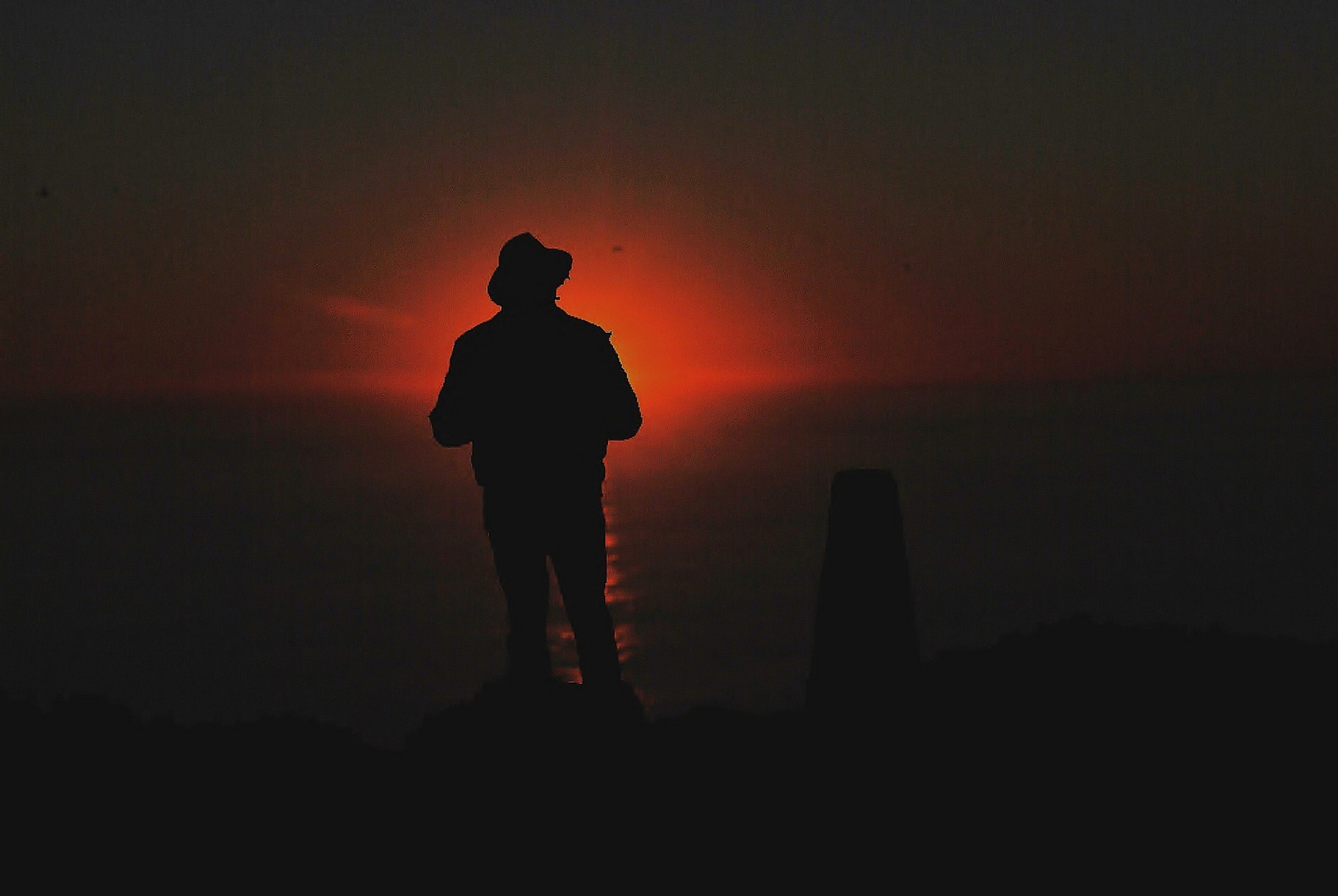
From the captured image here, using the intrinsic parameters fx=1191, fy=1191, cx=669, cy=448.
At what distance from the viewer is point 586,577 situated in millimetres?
7996

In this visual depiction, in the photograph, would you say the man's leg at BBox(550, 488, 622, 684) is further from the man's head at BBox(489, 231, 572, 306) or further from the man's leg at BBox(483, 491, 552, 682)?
the man's head at BBox(489, 231, 572, 306)

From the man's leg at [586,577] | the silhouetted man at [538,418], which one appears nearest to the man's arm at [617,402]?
the silhouetted man at [538,418]

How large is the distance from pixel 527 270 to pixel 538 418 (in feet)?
3.13

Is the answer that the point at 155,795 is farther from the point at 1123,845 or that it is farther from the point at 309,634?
the point at 309,634

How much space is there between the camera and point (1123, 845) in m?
6.38

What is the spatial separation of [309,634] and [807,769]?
14402 cm

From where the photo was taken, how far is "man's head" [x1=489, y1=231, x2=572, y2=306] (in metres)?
7.67

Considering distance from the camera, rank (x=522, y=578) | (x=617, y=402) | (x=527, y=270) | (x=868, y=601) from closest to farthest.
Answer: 1. (x=868, y=601)
2. (x=527, y=270)
3. (x=617, y=402)
4. (x=522, y=578)

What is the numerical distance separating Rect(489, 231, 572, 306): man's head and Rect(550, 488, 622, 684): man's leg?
136cm

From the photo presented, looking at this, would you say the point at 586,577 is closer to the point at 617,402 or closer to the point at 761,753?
the point at 617,402

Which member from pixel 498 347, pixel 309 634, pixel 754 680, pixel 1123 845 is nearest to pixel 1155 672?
pixel 1123 845

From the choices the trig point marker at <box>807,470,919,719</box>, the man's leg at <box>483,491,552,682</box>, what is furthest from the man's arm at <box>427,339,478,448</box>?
the trig point marker at <box>807,470,919,719</box>

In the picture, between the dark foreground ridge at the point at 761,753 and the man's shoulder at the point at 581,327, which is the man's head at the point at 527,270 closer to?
the man's shoulder at the point at 581,327

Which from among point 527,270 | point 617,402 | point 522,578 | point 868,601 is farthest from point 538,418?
point 868,601
